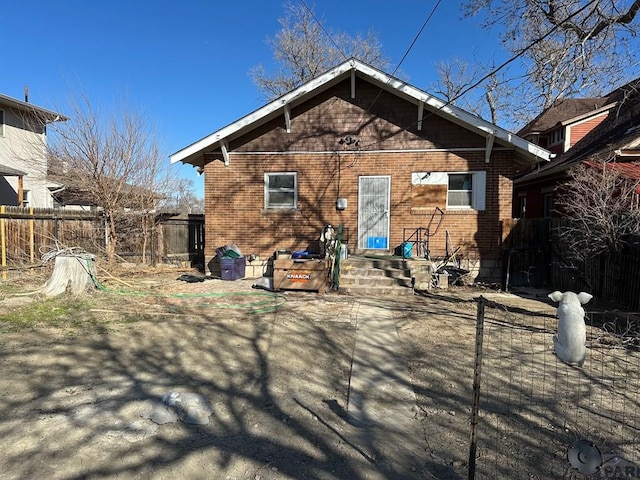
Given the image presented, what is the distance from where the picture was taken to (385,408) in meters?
3.88

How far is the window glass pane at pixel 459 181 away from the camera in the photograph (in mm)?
11195

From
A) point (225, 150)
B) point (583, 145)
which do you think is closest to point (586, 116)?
point (583, 145)

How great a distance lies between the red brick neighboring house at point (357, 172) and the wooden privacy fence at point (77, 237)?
280 cm

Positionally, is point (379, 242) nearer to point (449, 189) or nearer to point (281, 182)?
point (449, 189)

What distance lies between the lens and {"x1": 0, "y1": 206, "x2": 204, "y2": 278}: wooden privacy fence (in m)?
10.3

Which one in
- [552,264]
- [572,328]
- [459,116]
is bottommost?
[552,264]

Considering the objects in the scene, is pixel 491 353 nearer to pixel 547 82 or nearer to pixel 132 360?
pixel 132 360

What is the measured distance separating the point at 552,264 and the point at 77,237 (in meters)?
13.5

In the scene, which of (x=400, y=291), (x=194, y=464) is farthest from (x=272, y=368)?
(x=400, y=291)

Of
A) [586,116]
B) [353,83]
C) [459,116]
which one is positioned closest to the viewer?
[459,116]

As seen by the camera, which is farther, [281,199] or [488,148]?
[281,199]

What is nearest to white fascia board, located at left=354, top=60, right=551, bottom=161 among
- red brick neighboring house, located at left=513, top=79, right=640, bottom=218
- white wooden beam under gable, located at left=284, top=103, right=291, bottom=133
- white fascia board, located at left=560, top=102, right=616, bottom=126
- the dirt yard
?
red brick neighboring house, located at left=513, top=79, right=640, bottom=218

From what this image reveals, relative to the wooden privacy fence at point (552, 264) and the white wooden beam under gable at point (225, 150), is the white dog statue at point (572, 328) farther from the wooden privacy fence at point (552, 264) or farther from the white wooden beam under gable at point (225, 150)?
the white wooden beam under gable at point (225, 150)

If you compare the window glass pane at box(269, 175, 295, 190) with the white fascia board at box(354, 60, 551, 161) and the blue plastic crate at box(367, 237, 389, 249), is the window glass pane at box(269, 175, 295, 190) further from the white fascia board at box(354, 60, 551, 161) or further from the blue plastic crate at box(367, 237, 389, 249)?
the white fascia board at box(354, 60, 551, 161)
